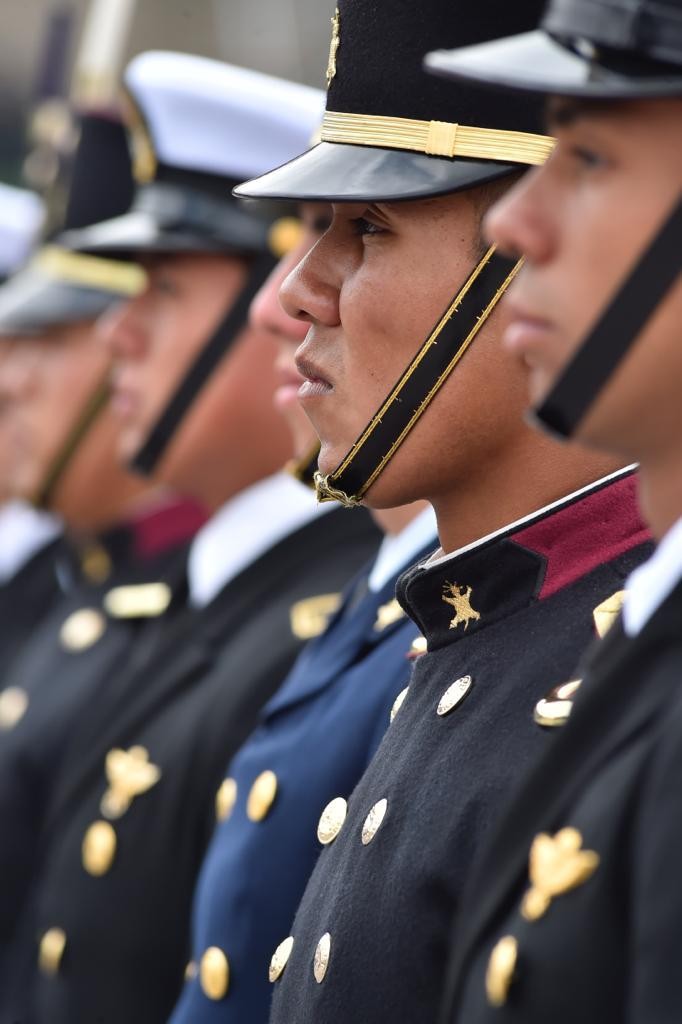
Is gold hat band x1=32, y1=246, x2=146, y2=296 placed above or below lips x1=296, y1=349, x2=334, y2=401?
below

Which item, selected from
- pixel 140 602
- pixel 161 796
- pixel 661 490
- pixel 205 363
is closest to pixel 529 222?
pixel 661 490

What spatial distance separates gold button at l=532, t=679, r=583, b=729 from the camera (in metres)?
2.06

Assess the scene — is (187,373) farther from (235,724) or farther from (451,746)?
(451,746)

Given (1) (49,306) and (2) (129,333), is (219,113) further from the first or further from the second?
(1) (49,306)

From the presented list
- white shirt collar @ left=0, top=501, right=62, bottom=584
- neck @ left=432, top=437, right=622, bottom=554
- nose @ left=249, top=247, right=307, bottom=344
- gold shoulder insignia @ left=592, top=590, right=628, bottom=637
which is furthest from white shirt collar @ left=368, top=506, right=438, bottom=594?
white shirt collar @ left=0, top=501, right=62, bottom=584

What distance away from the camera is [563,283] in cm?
184

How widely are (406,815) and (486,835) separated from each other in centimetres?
18

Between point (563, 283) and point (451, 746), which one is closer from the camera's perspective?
point (563, 283)

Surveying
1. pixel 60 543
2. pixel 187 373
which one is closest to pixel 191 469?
pixel 187 373

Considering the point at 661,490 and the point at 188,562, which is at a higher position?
the point at 661,490

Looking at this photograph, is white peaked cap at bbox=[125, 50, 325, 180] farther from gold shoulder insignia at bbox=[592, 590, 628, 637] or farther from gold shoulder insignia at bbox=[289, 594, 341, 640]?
gold shoulder insignia at bbox=[592, 590, 628, 637]

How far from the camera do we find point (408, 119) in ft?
8.43

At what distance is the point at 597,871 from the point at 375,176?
1136mm

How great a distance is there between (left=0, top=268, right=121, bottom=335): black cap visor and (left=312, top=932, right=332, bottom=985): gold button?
4.28 metres
